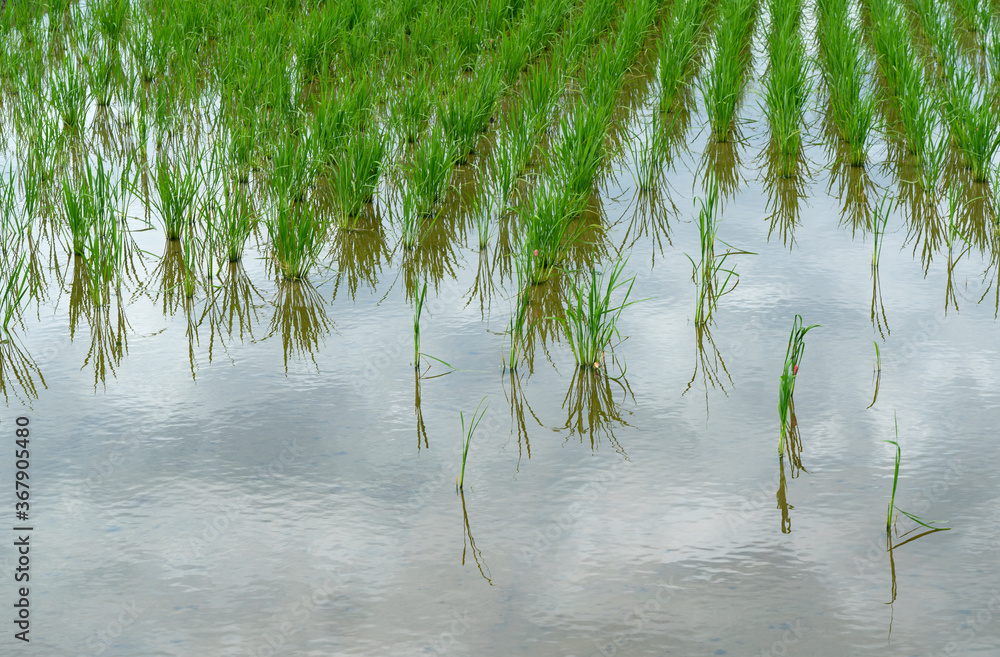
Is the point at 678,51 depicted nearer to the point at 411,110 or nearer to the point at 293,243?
the point at 411,110

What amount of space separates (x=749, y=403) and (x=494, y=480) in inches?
34.2

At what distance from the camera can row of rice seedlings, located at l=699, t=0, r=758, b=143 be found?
5375mm

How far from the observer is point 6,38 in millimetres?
6586

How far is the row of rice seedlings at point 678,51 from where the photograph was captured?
570 centimetres

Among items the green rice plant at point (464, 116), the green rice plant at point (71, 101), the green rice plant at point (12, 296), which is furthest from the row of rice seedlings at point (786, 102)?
the green rice plant at point (71, 101)

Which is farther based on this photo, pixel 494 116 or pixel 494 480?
pixel 494 116

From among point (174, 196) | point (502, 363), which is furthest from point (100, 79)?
point (502, 363)

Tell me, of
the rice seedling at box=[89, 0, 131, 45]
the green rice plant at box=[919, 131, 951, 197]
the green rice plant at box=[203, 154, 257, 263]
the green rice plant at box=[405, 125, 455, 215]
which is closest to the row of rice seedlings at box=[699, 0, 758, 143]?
the green rice plant at box=[919, 131, 951, 197]

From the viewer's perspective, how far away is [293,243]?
3.92m

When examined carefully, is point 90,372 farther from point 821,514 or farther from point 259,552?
point 821,514

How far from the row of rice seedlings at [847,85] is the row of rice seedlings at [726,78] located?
20.9 inches

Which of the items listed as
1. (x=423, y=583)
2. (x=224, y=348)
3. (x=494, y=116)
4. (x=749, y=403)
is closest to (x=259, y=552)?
(x=423, y=583)

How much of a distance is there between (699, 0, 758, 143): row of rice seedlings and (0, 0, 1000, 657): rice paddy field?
0.04 m

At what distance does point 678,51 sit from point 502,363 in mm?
3232
